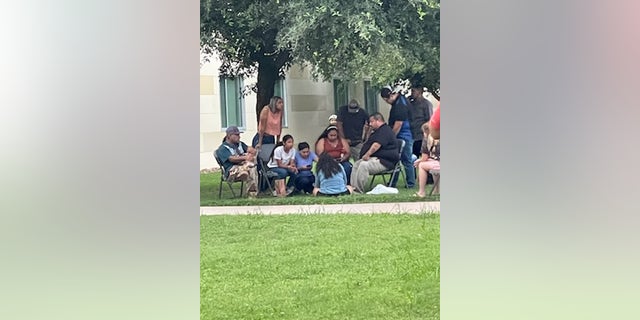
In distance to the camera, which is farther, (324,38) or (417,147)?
(324,38)

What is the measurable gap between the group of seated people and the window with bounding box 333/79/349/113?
0.52 metres

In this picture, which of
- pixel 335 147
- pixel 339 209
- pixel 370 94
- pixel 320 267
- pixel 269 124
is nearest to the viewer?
pixel 320 267

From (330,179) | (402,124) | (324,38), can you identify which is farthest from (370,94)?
(330,179)

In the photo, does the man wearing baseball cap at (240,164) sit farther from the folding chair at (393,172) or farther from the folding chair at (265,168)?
the folding chair at (393,172)

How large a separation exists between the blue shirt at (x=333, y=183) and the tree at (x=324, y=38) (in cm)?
85

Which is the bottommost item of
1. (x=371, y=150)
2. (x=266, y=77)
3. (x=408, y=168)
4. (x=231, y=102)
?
(x=408, y=168)

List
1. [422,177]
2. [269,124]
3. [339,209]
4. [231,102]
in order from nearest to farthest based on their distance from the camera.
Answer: [339,209] < [422,177] < [269,124] < [231,102]

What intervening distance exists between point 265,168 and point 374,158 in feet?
2.79

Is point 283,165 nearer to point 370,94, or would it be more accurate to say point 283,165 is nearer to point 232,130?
point 232,130

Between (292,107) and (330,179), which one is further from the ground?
(292,107)

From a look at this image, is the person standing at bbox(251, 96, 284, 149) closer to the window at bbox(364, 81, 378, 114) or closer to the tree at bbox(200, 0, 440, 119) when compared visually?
the tree at bbox(200, 0, 440, 119)

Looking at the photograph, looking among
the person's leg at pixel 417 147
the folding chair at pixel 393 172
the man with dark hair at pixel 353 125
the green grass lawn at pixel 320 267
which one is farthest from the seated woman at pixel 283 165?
→ the person's leg at pixel 417 147

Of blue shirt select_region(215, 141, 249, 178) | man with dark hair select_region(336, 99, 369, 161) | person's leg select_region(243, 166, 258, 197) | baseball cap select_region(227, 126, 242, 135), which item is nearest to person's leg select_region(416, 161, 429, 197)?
man with dark hair select_region(336, 99, 369, 161)

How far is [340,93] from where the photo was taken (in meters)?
6.21
